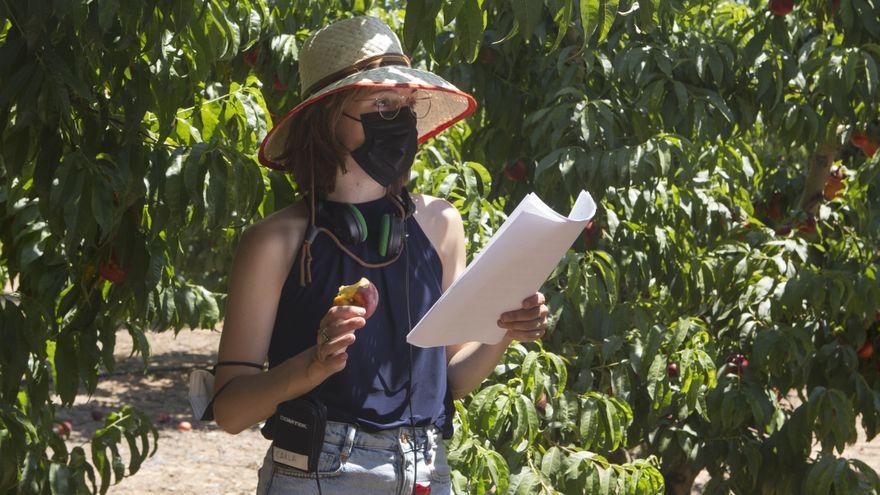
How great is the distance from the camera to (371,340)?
1.91m

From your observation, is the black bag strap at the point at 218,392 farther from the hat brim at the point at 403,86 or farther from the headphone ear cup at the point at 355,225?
the hat brim at the point at 403,86

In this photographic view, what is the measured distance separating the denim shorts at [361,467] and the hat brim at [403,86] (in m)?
0.56

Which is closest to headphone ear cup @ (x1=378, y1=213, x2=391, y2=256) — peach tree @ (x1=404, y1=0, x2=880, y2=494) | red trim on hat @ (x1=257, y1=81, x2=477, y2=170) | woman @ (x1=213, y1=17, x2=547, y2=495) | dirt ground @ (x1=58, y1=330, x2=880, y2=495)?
woman @ (x1=213, y1=17, x2=547, y2=495)

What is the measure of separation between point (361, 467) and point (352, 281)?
0.99ft

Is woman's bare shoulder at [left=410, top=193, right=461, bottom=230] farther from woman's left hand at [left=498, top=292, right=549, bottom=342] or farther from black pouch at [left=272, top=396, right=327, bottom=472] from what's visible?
black pouch at [left=272, top=396, right=327, bottom=472]

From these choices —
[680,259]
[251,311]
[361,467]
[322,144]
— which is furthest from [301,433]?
[680,259]

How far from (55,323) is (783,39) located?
2.36 meters

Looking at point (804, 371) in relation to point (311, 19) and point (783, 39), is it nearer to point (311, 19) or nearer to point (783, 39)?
point (783, 39)

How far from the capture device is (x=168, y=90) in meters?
2.31

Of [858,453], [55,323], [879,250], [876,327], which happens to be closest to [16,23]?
[55,323]

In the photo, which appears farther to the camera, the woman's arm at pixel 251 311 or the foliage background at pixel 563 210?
the foliage background at pixel 563 210

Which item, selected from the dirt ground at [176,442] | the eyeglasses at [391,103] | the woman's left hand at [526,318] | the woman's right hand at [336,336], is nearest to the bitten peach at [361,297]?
the woman's right hand at [336,336]

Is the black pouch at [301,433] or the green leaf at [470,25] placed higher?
the green leaf at [470,25]

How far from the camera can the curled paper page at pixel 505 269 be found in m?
1.75
